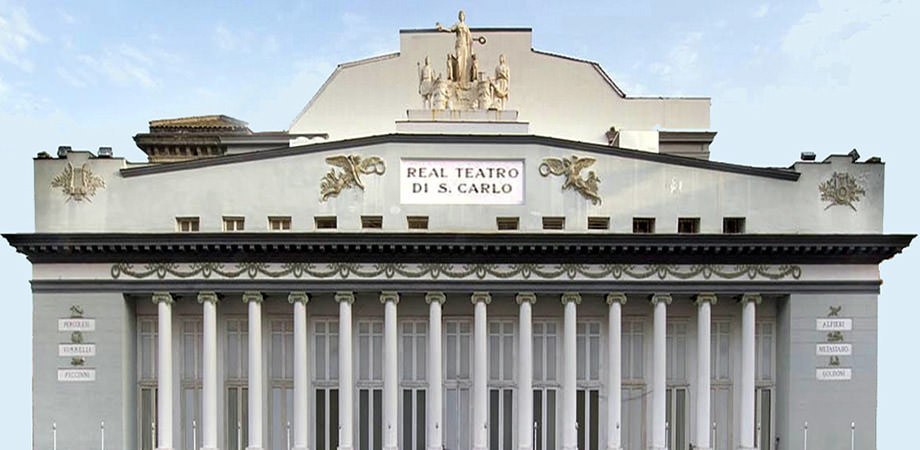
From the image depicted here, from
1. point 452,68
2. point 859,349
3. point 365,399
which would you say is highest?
point 452,68

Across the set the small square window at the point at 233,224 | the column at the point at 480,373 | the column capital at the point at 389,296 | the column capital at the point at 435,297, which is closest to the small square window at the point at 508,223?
the column at the point at 480,373

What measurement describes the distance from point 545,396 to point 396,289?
261 inches

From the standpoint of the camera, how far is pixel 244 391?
61.7 feet

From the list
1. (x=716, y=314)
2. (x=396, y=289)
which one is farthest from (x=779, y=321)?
(x=396, y=289)

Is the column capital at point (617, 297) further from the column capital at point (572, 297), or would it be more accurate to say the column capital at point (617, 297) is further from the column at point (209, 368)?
the column at point (209, 368)

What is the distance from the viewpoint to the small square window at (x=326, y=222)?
17.9 metres

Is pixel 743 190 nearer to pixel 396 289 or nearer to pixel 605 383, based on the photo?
pixel 605 383

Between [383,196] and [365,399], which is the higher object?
[383,196]

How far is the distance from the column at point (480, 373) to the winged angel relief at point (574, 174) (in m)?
4.64

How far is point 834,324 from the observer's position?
59.2 ft

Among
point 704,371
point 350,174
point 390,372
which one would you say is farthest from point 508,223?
point 704,371

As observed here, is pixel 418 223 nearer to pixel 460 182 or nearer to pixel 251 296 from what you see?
pixel 460 182

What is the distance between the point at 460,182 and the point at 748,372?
11.7 m

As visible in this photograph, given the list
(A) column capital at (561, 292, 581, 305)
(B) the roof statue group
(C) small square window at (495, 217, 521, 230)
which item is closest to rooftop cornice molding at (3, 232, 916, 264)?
(C) small square window at (495, 217, 521, 230)
